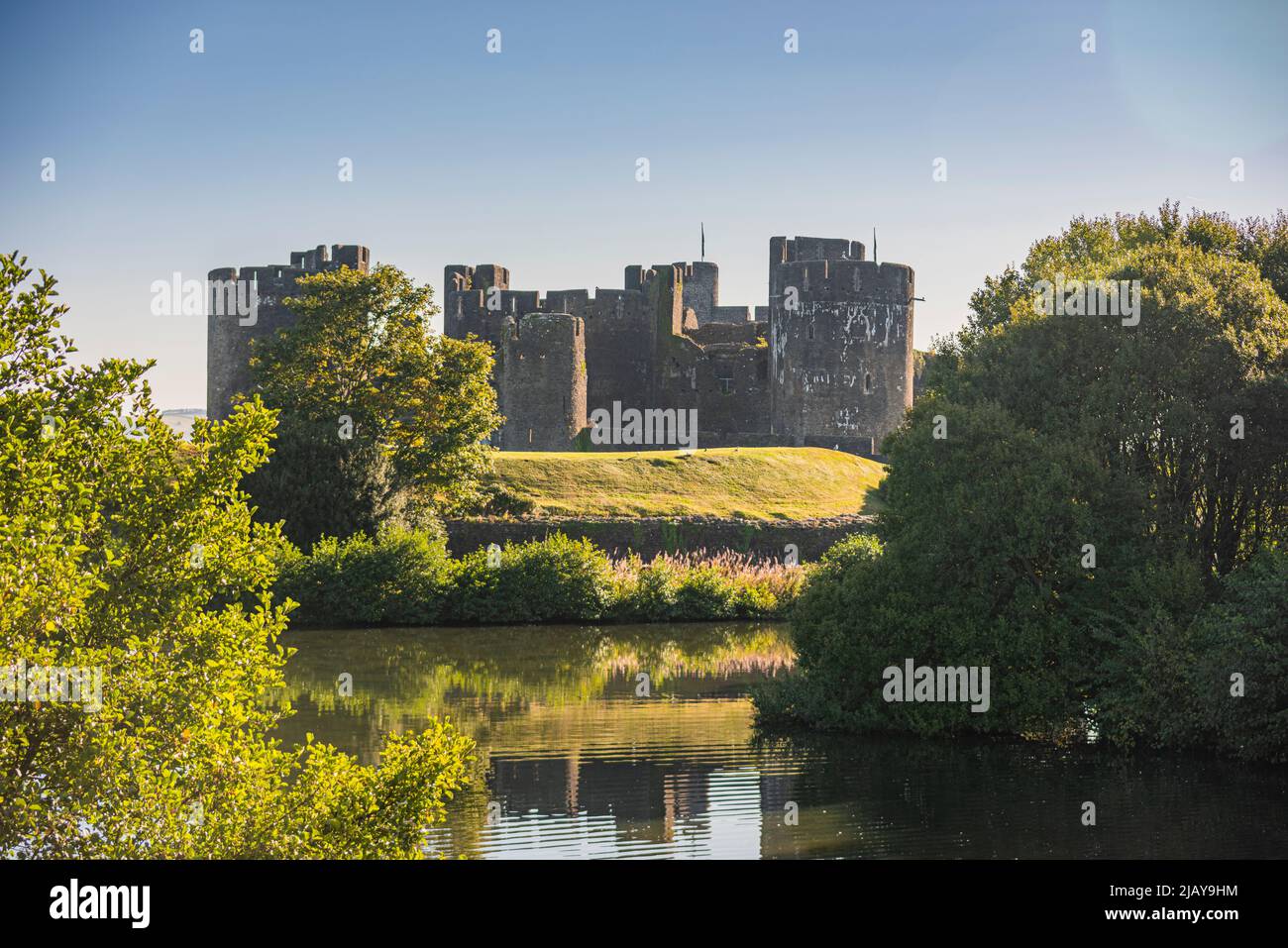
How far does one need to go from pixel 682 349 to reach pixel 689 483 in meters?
17.4

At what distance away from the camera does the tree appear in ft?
114

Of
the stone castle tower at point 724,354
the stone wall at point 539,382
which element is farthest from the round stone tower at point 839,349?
the stone wall at point 539,382

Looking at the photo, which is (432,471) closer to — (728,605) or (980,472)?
(728,605)

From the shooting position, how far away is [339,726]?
1686cm

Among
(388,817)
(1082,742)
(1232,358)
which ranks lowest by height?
(1082,742)

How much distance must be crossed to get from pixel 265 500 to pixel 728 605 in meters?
10.5

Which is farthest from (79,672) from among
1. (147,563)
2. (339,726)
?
(339,726)

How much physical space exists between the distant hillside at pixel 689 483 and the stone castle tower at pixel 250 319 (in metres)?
13.6

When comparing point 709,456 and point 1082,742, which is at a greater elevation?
point 709,456
